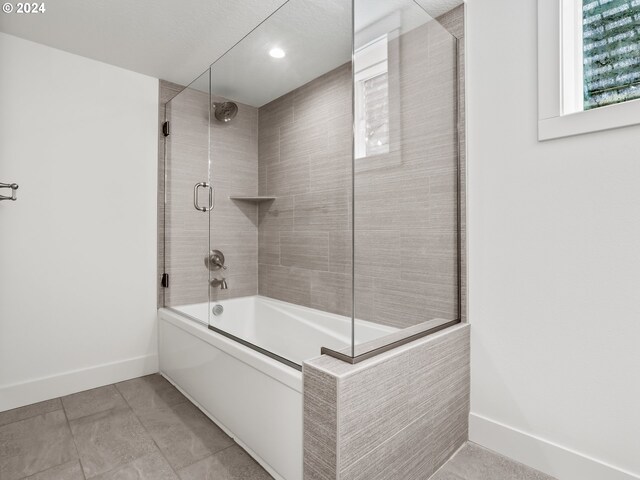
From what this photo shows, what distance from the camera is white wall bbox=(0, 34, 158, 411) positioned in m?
2.13

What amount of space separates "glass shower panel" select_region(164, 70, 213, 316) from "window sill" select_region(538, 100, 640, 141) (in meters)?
1.81

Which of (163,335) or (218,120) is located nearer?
(218,120)

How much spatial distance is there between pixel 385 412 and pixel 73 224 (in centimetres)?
224

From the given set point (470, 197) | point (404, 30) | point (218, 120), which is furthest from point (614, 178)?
point (218, 120)

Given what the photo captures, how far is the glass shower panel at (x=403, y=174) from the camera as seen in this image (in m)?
1.45

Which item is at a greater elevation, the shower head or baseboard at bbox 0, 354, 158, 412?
the shower head

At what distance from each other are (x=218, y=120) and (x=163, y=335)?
157 cm

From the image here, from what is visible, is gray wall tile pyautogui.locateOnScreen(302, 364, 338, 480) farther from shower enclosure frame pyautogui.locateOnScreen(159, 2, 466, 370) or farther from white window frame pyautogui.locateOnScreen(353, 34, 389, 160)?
white window frame pyautogui.locateOnScreen(353, 34, 389, 160)

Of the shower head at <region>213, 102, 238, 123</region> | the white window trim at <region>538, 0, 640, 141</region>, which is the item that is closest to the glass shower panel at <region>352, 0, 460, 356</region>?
the white window trim at <region>538, 0, 640, 141</region>

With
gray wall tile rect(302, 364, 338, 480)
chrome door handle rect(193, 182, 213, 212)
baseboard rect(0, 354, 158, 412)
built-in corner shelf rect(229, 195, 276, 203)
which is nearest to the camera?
gray wall tile rect(302, 364, 338, 480)

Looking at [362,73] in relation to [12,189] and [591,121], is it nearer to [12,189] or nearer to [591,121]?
[591,121]

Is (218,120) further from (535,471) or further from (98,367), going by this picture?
(535,471)

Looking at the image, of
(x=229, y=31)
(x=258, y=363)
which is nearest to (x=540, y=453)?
(x=258, y=363)

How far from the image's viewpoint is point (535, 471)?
1.52 meters
